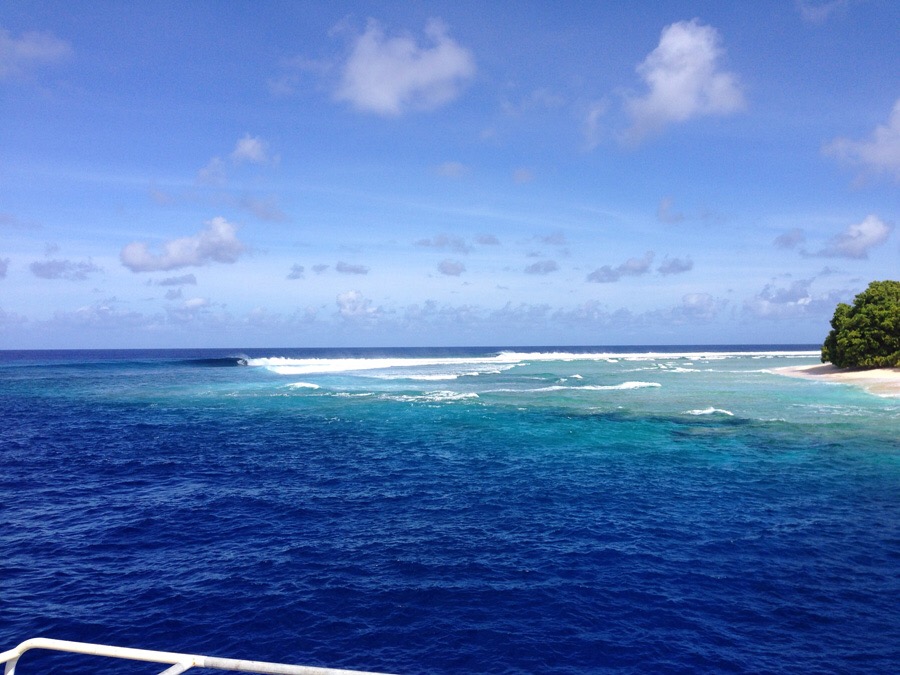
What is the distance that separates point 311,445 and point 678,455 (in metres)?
18.2

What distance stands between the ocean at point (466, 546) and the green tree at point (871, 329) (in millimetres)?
34396

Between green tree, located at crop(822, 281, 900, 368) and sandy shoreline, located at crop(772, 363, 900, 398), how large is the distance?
4.40ft

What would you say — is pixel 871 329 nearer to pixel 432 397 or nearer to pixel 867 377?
pixel 867 377

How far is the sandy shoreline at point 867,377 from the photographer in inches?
1984

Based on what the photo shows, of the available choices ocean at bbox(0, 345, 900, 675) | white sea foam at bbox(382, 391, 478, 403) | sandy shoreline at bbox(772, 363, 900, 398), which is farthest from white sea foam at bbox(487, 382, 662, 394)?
ocean at bbox(0, 345, 900, 675)

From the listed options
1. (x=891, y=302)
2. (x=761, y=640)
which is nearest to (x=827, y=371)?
(x=891, y=302)

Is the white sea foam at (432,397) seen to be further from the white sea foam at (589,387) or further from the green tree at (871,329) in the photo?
the green tree at (871,329)

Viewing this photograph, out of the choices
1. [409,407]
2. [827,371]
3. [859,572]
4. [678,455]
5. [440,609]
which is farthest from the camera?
[827,371]

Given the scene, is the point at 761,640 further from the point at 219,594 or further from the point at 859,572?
the point at 219,594

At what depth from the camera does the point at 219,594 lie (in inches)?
534

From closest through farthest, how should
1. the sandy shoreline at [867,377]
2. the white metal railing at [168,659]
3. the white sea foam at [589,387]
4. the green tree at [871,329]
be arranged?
1. the white metal railing at [168,659]
2. the sandy shoreline at [867,377]
3. the white sea foam at [589,387]
4. the green tree at [871,329]

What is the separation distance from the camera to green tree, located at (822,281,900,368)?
6253 centimetres

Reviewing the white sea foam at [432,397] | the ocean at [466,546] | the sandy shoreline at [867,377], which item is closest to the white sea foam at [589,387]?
the white sea foam at [432,397]

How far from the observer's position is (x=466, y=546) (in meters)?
16.4
